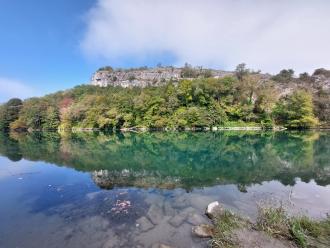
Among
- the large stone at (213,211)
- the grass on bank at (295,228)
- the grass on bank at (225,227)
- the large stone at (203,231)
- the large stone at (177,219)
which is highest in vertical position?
the grass on bank at (295,228)

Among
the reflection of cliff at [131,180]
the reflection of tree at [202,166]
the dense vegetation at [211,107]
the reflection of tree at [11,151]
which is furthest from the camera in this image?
the dense vegetation at [211,107]

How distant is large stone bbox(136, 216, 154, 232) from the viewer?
630cm

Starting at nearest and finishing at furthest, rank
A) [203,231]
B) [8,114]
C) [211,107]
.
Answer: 1. [203,231]
2. [211,107]
3. [8,114]

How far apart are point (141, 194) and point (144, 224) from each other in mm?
2796

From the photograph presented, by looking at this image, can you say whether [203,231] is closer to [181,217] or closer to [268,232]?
[181,217]

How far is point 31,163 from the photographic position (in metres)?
16.9

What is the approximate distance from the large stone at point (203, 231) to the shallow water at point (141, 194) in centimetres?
20

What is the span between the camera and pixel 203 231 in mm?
5805

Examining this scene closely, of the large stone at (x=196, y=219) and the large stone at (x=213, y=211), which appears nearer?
the large stone at (x=196, y=219)

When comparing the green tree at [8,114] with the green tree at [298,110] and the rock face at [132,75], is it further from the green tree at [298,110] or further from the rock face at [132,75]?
the green tree at [298,110]

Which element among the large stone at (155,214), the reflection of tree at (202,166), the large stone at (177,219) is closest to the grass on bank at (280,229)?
the large stone at (177,219)

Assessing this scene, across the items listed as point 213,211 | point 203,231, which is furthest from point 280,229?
point 213,211

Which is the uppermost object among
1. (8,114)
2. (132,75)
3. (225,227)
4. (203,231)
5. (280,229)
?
(132,75)

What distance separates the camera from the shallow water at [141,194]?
20.1 ft
